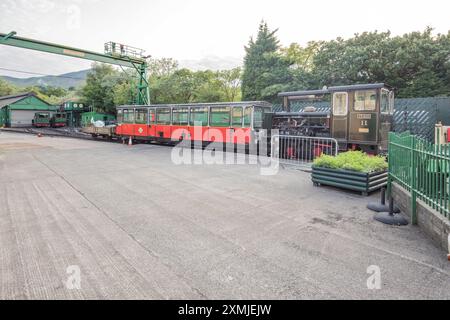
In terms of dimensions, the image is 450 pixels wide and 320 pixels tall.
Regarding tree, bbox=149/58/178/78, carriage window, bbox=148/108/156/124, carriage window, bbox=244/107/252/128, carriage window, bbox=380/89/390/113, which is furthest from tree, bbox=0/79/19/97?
carriage window, bbox=380/89/390/113

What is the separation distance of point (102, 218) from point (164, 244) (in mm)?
1798

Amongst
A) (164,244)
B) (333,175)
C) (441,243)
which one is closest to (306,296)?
(164,244)

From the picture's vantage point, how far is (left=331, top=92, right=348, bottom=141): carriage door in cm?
1136

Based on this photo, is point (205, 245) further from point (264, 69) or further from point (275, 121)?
point (264, 69)

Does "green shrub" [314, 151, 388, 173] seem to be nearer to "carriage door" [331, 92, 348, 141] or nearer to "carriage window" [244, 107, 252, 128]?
"carriage door" [331, 92, 348, 141]

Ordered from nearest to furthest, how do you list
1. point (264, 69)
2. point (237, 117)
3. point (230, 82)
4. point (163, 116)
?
point (237, 117)
point (163, 116)
point (264, 69)
point (230, 82)

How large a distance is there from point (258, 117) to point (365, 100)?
5.36 m

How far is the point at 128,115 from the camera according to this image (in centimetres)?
2177

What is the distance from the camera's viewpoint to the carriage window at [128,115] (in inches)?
843

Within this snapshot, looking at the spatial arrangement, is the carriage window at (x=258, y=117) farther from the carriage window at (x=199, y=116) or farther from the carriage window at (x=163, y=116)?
the carriage window at (x=163, y=116)

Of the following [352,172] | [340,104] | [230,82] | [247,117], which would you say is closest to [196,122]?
[247,117]

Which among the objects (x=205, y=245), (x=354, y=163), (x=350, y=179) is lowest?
(x=205, y=245)

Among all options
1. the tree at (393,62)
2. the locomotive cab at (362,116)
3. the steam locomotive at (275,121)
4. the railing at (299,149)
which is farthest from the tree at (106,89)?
the locomotive cab at (362,116)
